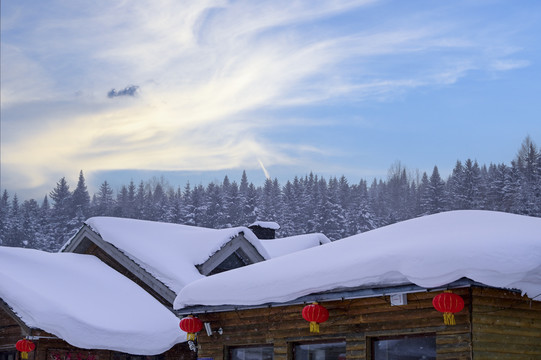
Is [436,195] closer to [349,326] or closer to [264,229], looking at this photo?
[264,229]

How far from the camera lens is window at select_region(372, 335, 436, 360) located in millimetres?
10930

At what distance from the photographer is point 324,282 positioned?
37.8 ft

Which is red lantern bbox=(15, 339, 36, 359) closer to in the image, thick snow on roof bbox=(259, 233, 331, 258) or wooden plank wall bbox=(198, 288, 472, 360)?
wooden plank wall bbox=(198, 288, 472, 360)

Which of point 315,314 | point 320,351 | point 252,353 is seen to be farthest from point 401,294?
point 252,353

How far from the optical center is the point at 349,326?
39.4 ft

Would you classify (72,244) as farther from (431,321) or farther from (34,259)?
(431,321)

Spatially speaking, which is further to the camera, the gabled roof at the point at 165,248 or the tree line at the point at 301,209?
the tree line at the point at 301,209

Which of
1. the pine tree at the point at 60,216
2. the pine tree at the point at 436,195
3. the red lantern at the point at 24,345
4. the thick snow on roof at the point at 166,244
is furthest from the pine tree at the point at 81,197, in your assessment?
the red lantern at the point at 24,345

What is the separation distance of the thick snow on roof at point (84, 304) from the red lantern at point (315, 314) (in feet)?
25.3

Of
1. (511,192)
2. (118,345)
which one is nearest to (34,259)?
(118,345)

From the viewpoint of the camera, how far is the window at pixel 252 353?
13.5 m

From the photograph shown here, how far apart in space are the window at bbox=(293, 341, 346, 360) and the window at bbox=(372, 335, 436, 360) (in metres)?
0.69

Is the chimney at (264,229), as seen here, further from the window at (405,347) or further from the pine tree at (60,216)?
the pine tree at (60,216)

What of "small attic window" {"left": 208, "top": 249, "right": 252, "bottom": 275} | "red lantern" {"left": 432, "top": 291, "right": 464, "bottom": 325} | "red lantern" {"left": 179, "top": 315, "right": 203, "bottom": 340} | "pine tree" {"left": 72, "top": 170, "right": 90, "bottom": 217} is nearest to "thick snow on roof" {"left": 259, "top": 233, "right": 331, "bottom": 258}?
"small attic window" {"left": 208, "top": 249, "right": 252, "bottom": 275}
